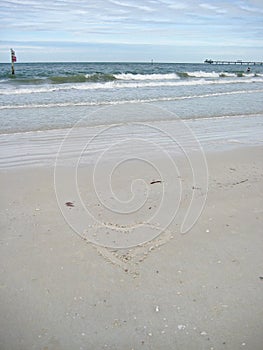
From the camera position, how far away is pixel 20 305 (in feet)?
7.82

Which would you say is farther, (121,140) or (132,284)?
(121,140)

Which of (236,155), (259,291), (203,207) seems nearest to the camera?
(259,291)

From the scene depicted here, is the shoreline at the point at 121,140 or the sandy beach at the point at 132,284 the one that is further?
the shoreline at the point at 121,140

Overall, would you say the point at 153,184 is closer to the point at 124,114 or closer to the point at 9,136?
the point at 9,136

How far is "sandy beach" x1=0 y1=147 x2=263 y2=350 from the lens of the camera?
2.16 m

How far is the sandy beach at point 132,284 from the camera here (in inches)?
84.9

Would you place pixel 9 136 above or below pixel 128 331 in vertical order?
above

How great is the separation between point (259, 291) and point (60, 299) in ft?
4.79

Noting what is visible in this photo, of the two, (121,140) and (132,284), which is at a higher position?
(121,140)

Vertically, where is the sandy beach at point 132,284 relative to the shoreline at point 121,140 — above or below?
below

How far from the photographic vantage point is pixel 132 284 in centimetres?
260

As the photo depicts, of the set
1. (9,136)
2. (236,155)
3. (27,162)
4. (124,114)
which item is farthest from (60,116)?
(236,155)

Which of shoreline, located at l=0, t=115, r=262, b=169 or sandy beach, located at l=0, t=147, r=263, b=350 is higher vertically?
shoreline, located at l=0, t=115, r=262, b=169

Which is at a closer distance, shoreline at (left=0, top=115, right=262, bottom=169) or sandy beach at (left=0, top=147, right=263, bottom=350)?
sandy beach at (left=0, top=147, right=263, bottom=350)
